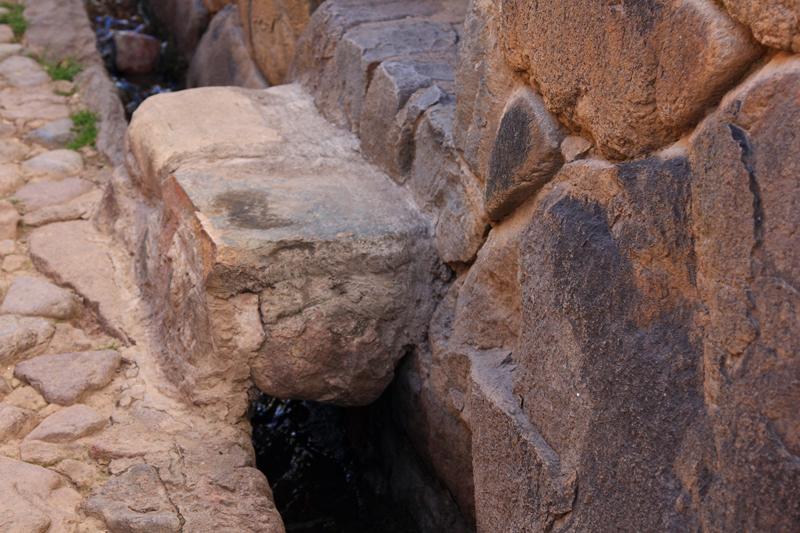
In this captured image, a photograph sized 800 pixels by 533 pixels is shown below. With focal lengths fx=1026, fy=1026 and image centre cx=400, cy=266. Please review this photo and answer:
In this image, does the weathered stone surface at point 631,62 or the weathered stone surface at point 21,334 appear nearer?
the weathered stone surface at point 631,62

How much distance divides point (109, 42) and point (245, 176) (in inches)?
121

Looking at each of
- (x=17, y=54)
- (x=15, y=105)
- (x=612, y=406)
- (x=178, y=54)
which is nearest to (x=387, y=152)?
(x=612, y=406)

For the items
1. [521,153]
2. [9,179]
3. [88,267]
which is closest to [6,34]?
[9,179]

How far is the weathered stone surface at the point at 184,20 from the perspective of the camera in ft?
16.8

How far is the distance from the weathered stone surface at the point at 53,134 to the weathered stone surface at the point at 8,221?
2.02 feet

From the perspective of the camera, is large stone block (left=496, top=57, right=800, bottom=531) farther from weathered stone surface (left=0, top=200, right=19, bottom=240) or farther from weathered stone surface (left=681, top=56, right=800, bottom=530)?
weathered stone surface (left=0, top=200, right=19, bottom=240)

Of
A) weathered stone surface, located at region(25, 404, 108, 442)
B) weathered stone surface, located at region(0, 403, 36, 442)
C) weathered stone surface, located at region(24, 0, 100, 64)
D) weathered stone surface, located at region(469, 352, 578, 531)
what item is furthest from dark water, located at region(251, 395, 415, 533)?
weathered stone surface, located at region(24, 0, 100, 64)

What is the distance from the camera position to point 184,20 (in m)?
5.26

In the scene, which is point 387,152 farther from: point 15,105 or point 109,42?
point 109,42

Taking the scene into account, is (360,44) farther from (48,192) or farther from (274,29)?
(48,192)

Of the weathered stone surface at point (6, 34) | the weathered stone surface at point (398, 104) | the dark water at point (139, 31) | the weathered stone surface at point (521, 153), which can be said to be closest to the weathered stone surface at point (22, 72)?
the weathered stone surface at point (6, 34)

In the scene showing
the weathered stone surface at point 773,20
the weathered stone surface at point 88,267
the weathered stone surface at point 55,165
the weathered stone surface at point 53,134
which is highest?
the weathered stone surface at point 773,20

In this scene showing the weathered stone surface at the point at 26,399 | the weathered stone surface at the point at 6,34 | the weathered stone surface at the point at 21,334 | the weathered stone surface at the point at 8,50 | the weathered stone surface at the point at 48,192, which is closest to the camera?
the weathered stone surface at the point at 26,399

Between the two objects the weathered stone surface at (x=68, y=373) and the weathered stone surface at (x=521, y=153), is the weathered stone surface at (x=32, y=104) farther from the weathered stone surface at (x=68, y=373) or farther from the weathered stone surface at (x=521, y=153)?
the weathered stone surface at (x=521, y=153)
